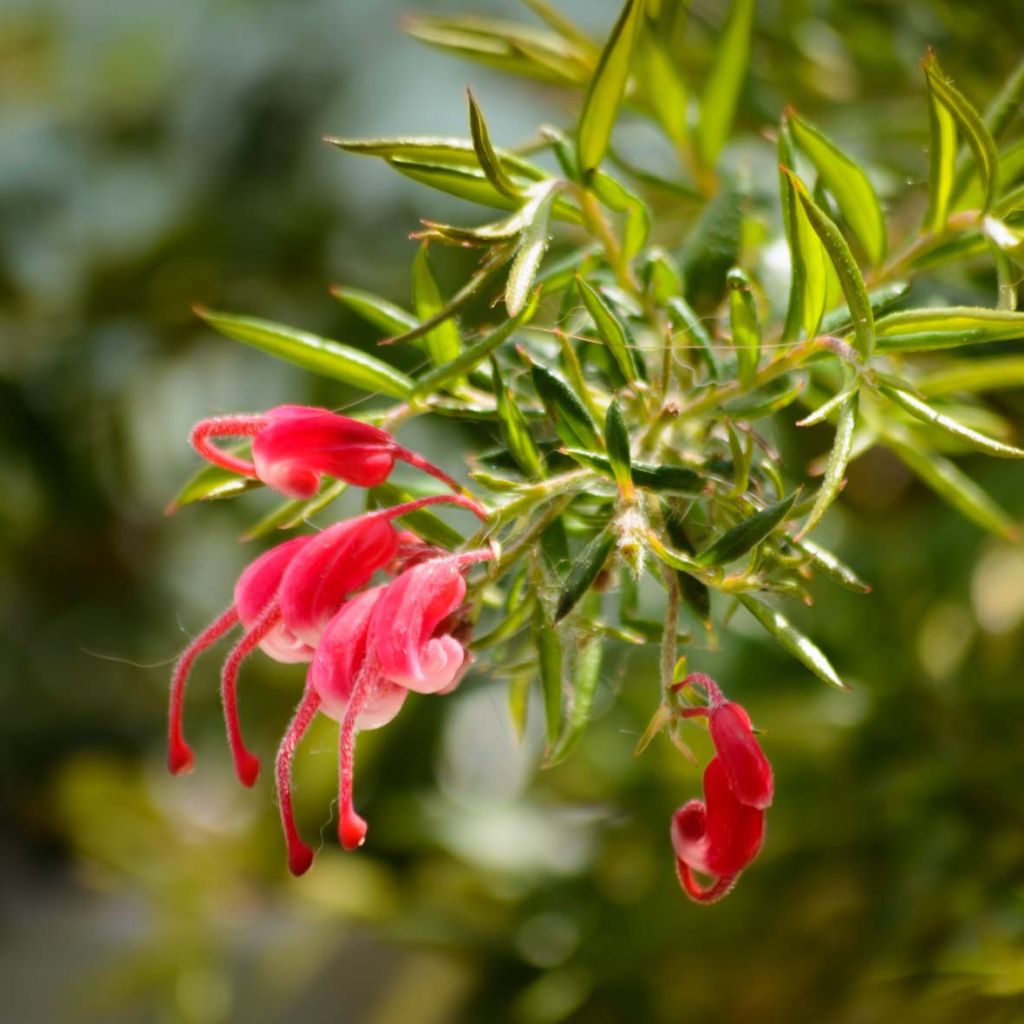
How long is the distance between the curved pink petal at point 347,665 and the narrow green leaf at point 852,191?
0.15 m

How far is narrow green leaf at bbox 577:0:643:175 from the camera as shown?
274 millimetres

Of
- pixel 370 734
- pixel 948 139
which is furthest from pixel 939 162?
pixel 370 734

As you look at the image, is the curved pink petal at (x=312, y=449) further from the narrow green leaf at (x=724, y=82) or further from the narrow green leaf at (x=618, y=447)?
the narrow green leaf at (x=724, y=82)

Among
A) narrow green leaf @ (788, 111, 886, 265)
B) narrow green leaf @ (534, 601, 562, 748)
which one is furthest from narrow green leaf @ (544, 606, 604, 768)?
narrow green leaf @ (788, 111, 886, 265)

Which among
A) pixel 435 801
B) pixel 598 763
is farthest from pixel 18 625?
pixel 598 763

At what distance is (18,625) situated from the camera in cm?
101

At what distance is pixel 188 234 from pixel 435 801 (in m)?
0.37

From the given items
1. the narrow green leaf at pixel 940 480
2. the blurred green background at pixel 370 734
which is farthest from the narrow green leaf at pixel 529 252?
the blurred green background at pixel 370 734

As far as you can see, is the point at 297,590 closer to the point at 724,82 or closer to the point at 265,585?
the point at 265,585

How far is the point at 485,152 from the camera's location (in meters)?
0.24

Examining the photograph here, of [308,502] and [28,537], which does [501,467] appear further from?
[28,537]

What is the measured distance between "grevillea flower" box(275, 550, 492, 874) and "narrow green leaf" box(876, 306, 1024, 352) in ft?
0.31

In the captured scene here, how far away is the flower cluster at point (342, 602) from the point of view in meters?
0.23

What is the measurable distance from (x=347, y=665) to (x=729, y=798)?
8 centimetres
